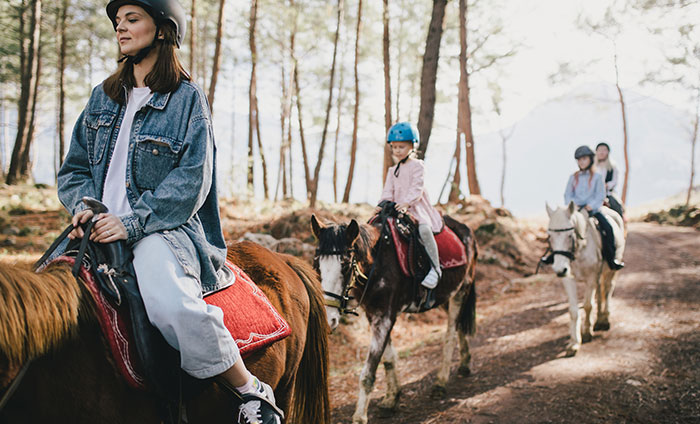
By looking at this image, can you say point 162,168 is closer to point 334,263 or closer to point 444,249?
point 334,263

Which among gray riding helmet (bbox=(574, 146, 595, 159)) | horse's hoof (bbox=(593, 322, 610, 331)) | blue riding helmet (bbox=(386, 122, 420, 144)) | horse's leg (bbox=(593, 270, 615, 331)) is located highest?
blue riding helmet (bbox=(386, 122, 420, 144))

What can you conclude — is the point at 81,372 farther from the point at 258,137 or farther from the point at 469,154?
the point at 258,137

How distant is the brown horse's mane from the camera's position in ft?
4.20

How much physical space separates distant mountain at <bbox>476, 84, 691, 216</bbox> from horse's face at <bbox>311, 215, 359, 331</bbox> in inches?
3993

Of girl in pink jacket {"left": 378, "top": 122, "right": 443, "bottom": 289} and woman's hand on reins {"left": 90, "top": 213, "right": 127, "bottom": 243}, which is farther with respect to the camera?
girl in pink jacket {"left": 378, "top": 122, "right": 443, "bottom": 289}

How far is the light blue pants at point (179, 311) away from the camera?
154cm

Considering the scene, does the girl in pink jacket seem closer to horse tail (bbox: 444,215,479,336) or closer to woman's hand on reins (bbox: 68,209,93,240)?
horse tail (bbox: 444,215,479,336)

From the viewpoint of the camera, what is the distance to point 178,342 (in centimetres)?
158

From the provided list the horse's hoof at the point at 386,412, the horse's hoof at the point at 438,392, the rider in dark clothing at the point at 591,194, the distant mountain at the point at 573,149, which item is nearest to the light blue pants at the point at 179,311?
the horse's hoof at the point at 386,412

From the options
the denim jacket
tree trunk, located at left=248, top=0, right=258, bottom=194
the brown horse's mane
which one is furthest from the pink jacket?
tree trunk, located at left=248, top=0, right=258, bottom=194

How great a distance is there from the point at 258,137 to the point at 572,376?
51.8ft

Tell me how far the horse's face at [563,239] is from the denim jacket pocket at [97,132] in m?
5.48

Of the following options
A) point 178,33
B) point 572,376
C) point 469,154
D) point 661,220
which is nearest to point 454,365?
point 572,376

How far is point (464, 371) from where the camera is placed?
17.3ft
